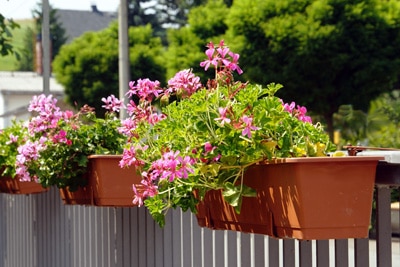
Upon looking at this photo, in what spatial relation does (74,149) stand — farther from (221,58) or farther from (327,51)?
(327,51)

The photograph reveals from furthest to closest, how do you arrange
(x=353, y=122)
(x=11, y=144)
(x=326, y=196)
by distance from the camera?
(x=353, y=122), (x=11, y=144), (x=326, y=196)

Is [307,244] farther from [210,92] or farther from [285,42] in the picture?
[285,42]

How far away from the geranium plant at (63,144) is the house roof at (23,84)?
217ft

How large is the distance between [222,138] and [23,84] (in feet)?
255

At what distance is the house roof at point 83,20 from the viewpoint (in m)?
120

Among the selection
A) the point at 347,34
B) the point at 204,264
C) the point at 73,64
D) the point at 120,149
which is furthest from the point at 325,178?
the point at 73,64

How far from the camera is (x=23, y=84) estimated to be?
79750 mm

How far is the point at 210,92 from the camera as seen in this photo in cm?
322

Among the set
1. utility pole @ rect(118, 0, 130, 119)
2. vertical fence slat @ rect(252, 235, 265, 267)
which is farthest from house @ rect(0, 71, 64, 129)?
vertical fence slat @ rect(252, 235, 265, 267)

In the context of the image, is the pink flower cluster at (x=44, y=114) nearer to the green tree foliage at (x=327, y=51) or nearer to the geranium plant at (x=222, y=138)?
the geranium plant at (x=222, y=138)

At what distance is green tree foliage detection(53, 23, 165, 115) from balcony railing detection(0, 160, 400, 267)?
46488 mm

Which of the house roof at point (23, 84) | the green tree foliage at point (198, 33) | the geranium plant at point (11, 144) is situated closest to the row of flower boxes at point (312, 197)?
the geranium plant at point (11, 144)

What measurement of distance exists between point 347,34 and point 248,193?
32.4m

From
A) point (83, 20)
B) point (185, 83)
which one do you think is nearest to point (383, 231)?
point (185, 83)
